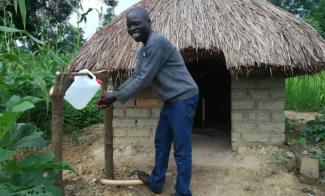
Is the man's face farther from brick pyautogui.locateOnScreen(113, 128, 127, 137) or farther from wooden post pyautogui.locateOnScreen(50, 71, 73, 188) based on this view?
brick pyautogui.locateOnScreen(113, 128, 127, 137)

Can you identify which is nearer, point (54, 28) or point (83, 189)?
point (83, 189)

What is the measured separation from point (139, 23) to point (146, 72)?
1.32ft

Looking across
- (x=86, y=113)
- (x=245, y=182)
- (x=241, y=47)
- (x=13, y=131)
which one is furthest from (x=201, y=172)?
(x=86, y=113)

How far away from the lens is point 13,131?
9.41 feet

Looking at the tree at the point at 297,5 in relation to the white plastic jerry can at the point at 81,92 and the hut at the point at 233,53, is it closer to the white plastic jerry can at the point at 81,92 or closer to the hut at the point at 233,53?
the hut at the point at 233,53

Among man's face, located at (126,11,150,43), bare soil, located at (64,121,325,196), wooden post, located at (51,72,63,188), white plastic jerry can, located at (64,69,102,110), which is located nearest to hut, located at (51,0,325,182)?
bare soil, located at (64,121,325,196)

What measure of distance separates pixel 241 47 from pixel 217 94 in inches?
116

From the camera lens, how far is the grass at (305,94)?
8.67 metres

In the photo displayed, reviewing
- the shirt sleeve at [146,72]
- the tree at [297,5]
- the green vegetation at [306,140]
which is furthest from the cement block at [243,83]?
the tree at [297,5]

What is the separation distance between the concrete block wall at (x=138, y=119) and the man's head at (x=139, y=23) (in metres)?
1.69

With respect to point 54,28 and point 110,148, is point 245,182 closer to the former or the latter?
point 110,148

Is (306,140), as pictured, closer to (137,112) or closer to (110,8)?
(137,112)

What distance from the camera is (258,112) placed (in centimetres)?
532

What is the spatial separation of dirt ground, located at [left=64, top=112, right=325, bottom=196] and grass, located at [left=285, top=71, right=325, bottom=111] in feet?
11.5
